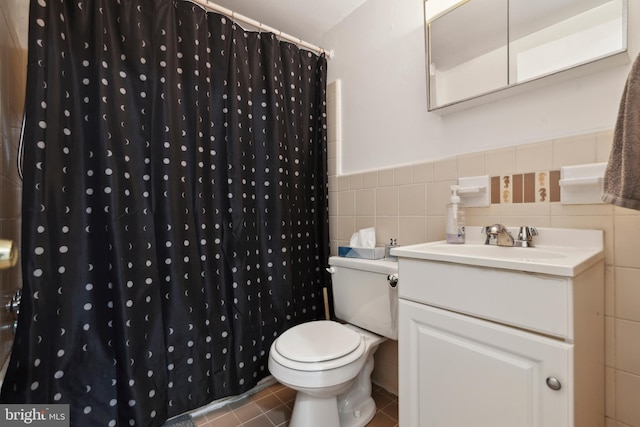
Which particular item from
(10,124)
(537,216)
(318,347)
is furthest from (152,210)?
(537,216)

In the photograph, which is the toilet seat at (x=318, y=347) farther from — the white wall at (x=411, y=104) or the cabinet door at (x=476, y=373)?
the white wall at (x=411, y=104)

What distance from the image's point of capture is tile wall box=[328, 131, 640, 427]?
2.82 feet

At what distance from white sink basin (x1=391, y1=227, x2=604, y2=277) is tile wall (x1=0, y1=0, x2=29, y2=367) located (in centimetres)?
135

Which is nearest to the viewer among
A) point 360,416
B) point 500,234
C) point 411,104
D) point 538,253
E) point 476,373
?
point 476,373

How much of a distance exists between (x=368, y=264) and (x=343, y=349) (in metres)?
0.37

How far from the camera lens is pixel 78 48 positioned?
43.5 inches

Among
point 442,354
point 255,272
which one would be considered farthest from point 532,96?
point 255,272

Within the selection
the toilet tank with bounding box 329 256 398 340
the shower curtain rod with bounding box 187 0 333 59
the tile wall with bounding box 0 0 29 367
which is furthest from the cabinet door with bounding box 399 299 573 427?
the shower curtain rod with bounding box 187 0 333 59

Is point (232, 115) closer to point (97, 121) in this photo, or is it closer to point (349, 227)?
point (97, 121)

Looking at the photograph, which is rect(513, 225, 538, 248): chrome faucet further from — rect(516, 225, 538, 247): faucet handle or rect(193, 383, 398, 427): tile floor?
rect(193, 383, 398, 427): tile floor

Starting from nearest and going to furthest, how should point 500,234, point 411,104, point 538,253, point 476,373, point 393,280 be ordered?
1. point 476,373
2. point 538,253
3. point 500,234
4. point 393,280
5. point 411,104

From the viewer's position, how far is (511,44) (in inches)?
42.2

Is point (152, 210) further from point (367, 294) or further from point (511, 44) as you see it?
point (511, 44)

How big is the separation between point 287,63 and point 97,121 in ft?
3.34
